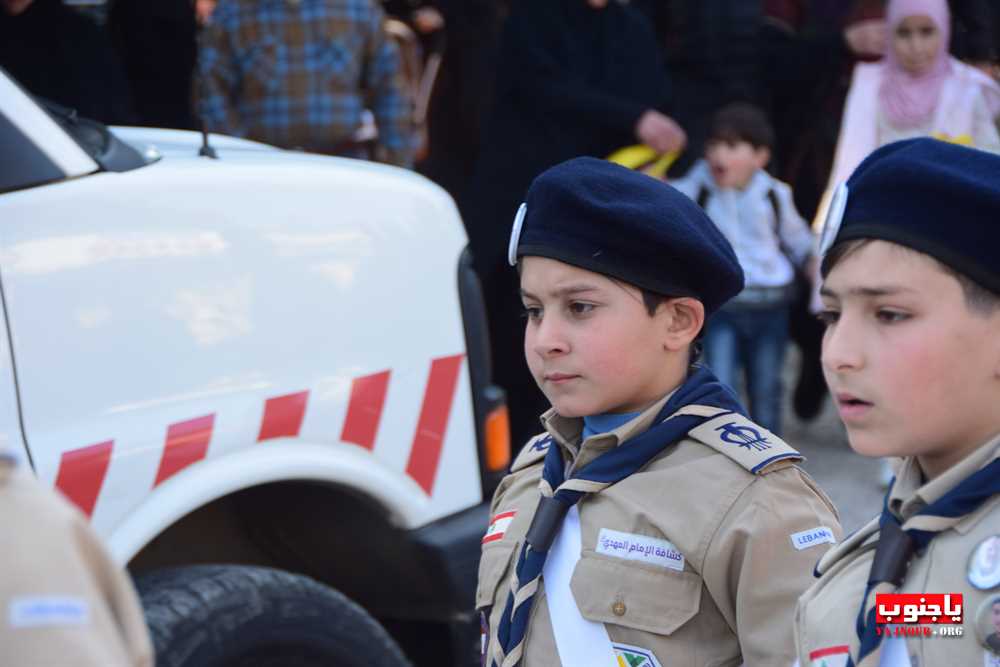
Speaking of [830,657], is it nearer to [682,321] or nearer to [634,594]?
[634,594]

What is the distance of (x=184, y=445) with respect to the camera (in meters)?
2.79

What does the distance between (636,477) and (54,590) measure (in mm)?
1228

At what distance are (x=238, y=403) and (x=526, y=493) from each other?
0.73 meters

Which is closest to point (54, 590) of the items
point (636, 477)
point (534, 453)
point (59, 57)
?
point (636, 477)

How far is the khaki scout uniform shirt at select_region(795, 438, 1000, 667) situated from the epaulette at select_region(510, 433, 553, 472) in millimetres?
751

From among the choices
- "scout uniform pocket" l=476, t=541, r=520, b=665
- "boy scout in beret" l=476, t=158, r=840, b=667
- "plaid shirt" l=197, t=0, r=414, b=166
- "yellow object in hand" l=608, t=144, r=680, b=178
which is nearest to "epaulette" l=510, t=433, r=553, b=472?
"boy scout in beret" l=476, t=158, r=840, b=667

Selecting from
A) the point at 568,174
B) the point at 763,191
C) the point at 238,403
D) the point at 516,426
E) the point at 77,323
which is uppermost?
the point at 568,174

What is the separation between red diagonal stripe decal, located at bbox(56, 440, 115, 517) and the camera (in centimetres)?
261

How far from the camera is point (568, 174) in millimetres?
2326

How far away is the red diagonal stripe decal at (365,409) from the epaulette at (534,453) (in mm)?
617

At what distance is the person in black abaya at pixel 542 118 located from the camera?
19.7 ft

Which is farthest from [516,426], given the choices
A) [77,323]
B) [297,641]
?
[77,323]

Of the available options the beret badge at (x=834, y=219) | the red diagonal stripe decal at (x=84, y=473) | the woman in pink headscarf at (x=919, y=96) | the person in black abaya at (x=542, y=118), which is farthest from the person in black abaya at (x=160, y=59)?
the beret badge at (x=834, y=219)

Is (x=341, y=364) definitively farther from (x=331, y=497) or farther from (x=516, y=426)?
(x=516, y=426)
